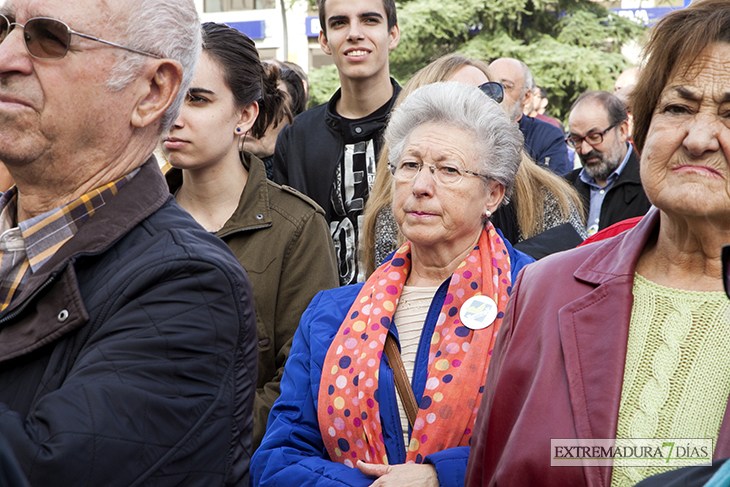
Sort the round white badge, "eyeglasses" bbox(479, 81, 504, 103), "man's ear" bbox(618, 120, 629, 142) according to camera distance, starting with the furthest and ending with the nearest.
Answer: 1. "man's ear" bbox(618, 120, 629, 142)
2. "eyeglasses" bbox(479, 81, 504, 103)
3. the round white badge

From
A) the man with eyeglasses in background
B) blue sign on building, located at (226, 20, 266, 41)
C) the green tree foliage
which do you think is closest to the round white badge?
the man with eyeglasses in background

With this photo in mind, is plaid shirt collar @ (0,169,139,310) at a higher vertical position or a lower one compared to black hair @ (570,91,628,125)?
higher

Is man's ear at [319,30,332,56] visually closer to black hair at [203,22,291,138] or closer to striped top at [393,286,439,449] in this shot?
black hair at [203,22,291,138]

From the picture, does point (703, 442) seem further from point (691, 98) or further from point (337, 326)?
point (337, 326)

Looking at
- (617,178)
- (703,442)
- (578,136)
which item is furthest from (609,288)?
(578,136)

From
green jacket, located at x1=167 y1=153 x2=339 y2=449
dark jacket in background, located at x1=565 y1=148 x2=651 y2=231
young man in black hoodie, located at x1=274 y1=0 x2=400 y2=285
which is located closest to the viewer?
green jacket, located at x1=167 y1=153 x2=339 y2=449

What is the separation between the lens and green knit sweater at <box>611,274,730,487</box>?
5.91 ft

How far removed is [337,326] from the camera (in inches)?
112

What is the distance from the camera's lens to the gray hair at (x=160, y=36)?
1.74m

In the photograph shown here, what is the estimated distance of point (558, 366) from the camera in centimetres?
191

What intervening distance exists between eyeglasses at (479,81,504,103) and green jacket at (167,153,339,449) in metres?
1.04

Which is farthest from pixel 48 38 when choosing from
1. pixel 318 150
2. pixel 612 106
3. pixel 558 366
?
pixel 612 106

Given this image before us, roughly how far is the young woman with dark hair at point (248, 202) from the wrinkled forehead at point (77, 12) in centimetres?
158

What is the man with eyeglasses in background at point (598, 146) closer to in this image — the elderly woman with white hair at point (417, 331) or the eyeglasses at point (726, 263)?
the elderly woman with white hair at point (417, 331)
